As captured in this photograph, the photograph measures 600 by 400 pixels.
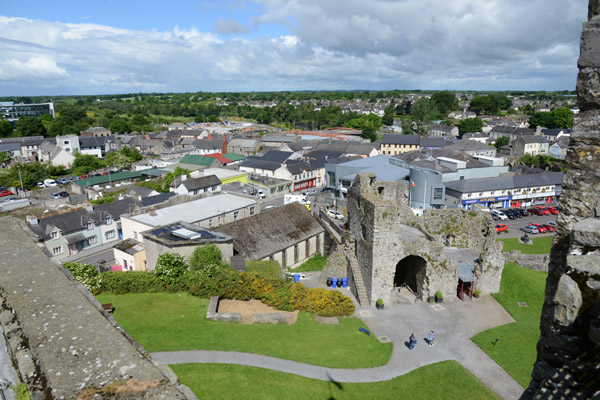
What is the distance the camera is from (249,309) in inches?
858

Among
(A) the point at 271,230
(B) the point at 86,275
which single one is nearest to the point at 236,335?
(B) the point at 86,275

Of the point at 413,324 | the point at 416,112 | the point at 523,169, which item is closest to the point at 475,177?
the point at 523,169

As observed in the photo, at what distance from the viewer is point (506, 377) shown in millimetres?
17594

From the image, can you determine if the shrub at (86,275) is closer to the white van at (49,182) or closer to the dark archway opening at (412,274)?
the dark archway opening at (412,274)

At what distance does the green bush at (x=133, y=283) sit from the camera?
70.3 feet

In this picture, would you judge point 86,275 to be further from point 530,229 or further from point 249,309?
point 530,229

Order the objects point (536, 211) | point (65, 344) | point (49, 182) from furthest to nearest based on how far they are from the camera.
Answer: point (49, 182), point (536, 211), point (65, 344)

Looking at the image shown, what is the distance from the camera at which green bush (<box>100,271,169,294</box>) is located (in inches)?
844

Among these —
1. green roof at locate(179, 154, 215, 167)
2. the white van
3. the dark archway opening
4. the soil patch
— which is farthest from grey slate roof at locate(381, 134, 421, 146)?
the soil patch

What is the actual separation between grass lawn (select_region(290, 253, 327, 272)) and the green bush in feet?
40.9

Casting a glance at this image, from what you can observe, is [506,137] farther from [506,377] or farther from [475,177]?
[506,377]

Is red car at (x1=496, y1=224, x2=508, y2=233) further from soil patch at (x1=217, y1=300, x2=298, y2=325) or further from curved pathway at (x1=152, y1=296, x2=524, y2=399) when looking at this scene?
soil patch at (x1=217, y1=300, x2=298, y2=325)

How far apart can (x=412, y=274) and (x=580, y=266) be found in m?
21.0

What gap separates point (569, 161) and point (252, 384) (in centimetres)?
1304
